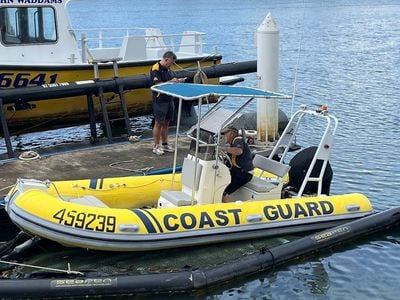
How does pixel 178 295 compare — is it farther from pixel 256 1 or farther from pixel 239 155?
pixel 256 1

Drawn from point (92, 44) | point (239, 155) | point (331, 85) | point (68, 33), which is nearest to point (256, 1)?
point (92, 44)

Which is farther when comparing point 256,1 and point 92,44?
point 256,1

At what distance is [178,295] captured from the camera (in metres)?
7.80

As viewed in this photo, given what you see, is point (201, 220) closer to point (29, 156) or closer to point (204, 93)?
point (204, 93)

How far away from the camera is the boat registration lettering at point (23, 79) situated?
45.5 feet

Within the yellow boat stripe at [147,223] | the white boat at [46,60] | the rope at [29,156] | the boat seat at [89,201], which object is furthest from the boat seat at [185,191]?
the white boat at [46,60]

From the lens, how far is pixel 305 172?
9859 mm

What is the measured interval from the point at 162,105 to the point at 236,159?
2.52 meters

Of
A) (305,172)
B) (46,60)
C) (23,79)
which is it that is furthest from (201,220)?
(46,60)

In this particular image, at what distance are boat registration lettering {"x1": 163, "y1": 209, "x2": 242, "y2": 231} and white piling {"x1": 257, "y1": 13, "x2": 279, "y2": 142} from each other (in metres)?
4.51

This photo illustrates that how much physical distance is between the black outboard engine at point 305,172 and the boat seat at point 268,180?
307 mm

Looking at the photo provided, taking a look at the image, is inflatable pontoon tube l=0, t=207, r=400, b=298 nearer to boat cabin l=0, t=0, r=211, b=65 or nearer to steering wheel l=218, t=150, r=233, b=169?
steering wheel l=218, t=150, r=233, b=169

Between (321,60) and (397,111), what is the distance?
10910 millimetres

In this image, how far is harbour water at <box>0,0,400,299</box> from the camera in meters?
8.47
